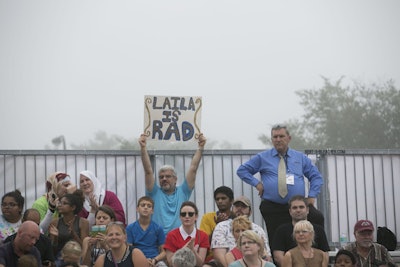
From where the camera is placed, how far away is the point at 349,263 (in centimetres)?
1196

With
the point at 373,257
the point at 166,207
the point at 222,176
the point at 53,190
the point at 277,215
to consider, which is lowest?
the point at 373,257

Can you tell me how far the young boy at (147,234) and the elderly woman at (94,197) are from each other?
54cm

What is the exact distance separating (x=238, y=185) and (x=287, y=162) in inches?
52.5

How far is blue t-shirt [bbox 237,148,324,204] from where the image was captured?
13219 millimetres

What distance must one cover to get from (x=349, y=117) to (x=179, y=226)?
1336 inches

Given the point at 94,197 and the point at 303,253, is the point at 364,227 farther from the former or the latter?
the point at 94,197

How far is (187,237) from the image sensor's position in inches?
476

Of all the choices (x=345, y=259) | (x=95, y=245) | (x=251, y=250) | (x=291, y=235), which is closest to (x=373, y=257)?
(x=345, y=259)

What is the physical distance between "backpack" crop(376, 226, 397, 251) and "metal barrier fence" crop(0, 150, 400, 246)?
20.1 inches

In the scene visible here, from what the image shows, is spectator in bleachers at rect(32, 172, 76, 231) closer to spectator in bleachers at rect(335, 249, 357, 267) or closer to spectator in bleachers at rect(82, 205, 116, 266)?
spectator in bleachers at rect(82, 205, 116, 266)

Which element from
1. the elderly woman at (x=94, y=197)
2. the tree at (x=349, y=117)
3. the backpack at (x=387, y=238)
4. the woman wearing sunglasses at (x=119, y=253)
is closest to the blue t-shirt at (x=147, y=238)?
the elderly woman at (x=94, y=197)

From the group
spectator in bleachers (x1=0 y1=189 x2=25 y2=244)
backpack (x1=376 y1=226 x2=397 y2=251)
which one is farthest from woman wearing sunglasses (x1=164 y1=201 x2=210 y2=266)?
backpack (x1=376 y1=226 x2=397 y2=251)

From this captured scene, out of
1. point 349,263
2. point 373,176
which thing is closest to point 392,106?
point 373,176

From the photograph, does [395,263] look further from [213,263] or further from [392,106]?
[392,106]
